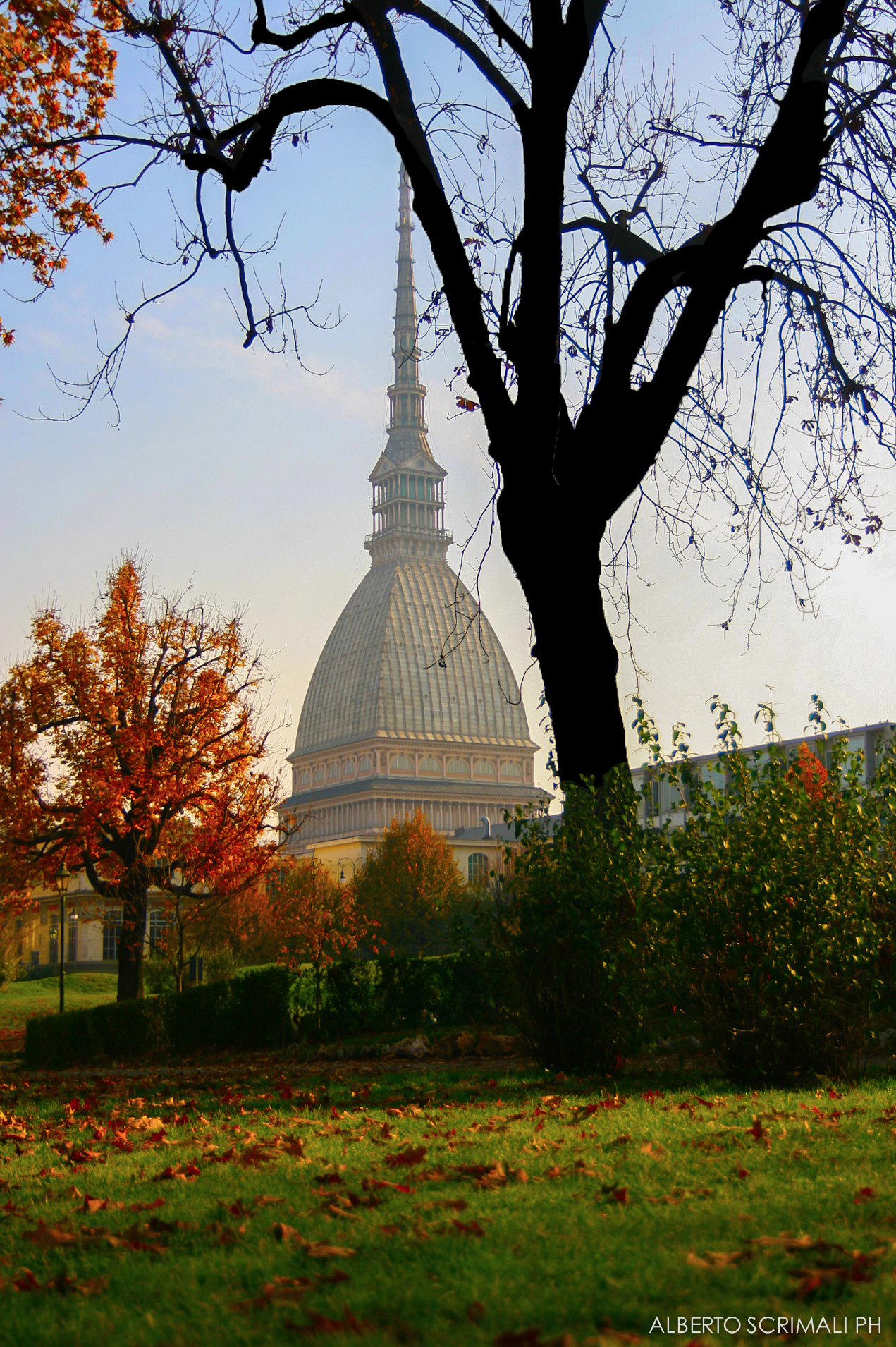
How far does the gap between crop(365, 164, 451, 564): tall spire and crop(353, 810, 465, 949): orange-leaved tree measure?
355 ft

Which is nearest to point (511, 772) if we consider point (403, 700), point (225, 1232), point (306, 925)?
point (403, 700)

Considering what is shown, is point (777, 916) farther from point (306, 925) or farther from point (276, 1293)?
point (306, 925)

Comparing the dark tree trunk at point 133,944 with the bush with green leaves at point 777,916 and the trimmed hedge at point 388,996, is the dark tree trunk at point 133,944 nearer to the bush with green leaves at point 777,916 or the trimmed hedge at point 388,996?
the trimmed hedge at point 388,996

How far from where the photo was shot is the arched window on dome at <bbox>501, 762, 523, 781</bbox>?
156 meters

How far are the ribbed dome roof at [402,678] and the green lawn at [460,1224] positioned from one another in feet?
467

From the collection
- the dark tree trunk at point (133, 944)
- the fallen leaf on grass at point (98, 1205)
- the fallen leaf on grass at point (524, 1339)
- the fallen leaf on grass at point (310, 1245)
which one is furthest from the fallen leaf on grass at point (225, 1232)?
the dark tree trunk at point (133, 944)

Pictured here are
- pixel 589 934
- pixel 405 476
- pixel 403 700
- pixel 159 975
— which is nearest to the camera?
pixel 589 934

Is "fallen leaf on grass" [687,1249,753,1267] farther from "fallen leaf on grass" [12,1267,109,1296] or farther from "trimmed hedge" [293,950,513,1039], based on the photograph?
"trimmed hedge" [293,950,513,1039]

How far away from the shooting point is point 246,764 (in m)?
25.2

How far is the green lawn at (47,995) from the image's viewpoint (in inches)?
1495

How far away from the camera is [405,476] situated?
582 feet

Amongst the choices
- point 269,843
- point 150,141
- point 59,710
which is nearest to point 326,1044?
point 269,843

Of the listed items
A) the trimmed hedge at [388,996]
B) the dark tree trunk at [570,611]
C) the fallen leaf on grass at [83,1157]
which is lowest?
the fallen leaf on grass at [83,1157]

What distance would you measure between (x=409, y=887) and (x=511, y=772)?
9312cm
